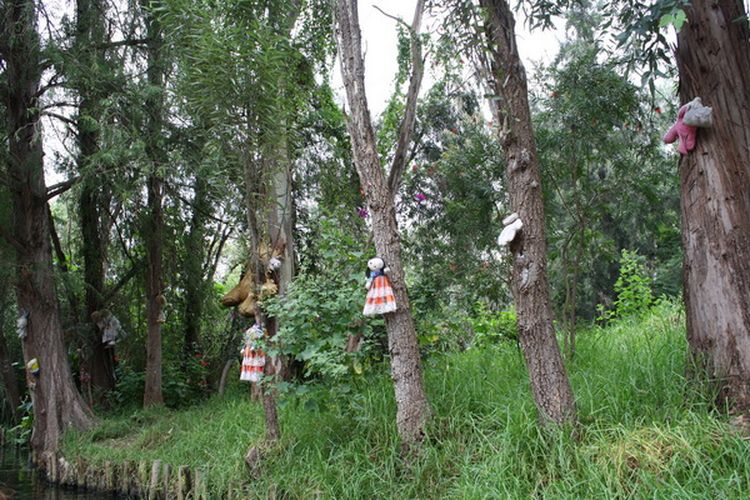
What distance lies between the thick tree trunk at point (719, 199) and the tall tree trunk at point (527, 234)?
3.08 ft

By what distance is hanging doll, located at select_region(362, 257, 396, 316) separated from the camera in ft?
14.4

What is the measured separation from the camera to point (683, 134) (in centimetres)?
405

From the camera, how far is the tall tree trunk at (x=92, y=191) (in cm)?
776

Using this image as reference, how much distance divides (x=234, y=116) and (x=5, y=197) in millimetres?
5401

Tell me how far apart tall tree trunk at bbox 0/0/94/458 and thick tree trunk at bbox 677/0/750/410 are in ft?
24.0

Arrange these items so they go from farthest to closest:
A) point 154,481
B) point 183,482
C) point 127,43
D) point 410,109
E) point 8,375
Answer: point 8,375 → point 127,43 → point 410,109 → point 154,481 → point 183,482

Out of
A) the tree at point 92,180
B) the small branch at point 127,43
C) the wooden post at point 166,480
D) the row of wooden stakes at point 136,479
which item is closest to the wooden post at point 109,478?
the row of wooden stakes at point 136,479

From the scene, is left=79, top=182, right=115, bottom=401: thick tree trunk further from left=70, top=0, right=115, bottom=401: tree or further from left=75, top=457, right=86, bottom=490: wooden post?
left=75, top=457, right=86, bottom=490: wooden post

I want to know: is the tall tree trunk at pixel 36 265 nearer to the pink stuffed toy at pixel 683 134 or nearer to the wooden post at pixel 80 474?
the wooden post at pixel 80 474

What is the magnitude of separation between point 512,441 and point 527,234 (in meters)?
1.24

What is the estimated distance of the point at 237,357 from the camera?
1024 cm

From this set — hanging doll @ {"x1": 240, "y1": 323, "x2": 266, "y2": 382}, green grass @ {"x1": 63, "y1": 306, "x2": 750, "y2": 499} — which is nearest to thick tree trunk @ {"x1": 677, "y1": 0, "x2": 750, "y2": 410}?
green grass @ {"x1": 63, "y1": 306, "x2": 750, "y2": 499}

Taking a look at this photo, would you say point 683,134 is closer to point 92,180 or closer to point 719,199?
point 719,199

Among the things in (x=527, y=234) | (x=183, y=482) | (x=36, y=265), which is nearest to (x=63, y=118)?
(x=36, y=265)
